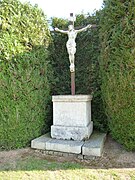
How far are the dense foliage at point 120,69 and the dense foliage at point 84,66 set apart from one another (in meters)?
0.69

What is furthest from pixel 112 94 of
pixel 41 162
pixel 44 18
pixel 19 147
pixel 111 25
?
pixel 44 18

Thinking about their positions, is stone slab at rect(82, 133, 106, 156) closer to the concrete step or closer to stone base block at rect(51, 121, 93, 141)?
the concrete step

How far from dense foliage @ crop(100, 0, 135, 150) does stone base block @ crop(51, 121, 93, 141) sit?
0.49 metres

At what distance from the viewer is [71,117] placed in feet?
11.3

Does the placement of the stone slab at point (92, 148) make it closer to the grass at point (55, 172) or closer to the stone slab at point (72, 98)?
the grass at point (55, 172)

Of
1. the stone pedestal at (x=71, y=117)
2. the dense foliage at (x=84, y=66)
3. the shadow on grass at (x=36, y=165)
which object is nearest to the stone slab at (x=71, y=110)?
the stone pedestal at (x=71, y=117)

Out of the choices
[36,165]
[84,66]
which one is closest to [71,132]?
[36,165]

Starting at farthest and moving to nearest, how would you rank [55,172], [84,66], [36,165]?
[84,66], [36,165], [55,172]

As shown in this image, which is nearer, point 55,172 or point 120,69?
point 55,172

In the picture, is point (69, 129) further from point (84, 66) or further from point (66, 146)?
point (84, 66)

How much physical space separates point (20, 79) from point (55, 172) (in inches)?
66.4

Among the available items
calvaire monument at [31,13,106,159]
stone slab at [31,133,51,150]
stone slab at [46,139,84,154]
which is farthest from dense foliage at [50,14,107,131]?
stone slab at [31,133,51,150]

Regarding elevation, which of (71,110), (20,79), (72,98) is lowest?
(71,110)

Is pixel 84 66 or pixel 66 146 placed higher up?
pixel 84 66
